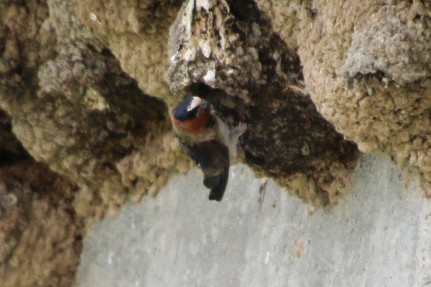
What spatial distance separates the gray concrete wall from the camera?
199 inches

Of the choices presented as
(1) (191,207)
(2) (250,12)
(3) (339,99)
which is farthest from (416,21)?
(1) (191,207)

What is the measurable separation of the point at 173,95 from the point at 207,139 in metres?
0.26

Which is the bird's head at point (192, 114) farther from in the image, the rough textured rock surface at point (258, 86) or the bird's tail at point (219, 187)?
the bird's tail at point (219, 187)

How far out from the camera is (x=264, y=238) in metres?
6.01

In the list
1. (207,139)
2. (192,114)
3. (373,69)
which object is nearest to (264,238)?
(207,139)

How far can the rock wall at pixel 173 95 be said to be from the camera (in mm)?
4695

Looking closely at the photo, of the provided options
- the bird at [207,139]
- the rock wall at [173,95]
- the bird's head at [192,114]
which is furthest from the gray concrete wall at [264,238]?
the bird's head at [192,114]

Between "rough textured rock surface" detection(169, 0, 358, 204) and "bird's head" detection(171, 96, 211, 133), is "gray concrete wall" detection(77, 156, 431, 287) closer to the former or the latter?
"rough textured rock surface" detection(169, 0, 358, 204)

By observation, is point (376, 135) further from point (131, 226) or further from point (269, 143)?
point (131, 226)

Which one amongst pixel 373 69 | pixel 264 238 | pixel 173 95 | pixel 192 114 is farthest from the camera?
pixel 173 95

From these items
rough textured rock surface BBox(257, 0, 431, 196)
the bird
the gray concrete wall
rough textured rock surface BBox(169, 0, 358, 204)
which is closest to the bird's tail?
the bird

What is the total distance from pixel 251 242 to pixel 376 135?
132cm

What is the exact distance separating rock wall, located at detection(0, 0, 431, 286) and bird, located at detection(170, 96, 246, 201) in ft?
0.19

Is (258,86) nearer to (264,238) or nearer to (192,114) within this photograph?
(192,114)
